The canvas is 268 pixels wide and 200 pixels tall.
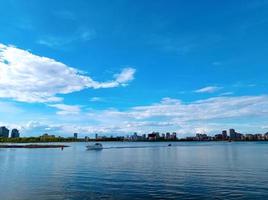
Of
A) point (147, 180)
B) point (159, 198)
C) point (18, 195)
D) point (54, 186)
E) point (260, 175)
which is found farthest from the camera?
point (260, 175)

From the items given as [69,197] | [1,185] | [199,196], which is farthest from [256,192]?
[1,185]

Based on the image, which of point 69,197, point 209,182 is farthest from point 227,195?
point 69,197

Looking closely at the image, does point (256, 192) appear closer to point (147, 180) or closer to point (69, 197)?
point (147, 180)

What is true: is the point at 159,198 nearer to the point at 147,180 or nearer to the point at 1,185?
the point at 147,180

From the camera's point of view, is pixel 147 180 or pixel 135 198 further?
pixel 147 180

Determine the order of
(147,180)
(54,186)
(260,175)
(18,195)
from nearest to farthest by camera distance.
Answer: (18,195)
(54,186)
(147,180)
(260,175)

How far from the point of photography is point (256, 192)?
43.8 meters

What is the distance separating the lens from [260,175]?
61875 mm

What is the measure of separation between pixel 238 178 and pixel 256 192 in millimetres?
14932

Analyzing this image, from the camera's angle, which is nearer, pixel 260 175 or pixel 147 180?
pixel 147 180

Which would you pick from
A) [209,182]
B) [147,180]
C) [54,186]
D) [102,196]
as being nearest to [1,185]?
[54,186]

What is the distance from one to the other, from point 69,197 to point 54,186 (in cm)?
1038

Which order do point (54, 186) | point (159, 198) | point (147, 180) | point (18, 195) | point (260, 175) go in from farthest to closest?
1. point (260, 175)
2. point (147, 180)
3. point (54, 186)
4. point (18, 195)
5. point (159, 198)

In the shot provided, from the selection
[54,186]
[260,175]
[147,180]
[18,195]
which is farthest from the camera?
[260,175]
